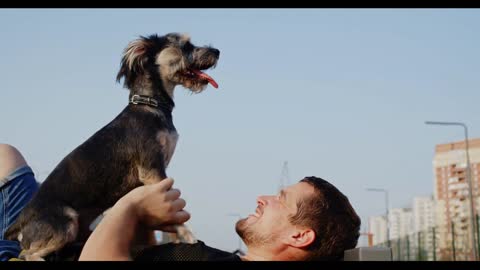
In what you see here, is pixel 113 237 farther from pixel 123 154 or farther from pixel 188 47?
pixel 188 47

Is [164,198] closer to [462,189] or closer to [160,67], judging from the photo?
[160,67]

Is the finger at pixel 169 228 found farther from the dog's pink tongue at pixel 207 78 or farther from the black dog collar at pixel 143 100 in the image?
the dog's pink tongue at pixel 207 78

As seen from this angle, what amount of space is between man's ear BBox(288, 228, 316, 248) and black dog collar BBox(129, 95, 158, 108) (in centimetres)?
88

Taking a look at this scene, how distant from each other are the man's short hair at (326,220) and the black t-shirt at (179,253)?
42 centimetres

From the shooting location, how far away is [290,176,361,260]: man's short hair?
3646 mm

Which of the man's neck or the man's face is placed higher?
the man's face

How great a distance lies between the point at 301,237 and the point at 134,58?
1.13 m

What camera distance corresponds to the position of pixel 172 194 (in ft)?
11.7

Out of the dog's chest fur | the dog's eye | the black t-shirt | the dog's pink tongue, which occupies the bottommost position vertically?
the black t-shirt

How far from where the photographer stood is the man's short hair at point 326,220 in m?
3.65

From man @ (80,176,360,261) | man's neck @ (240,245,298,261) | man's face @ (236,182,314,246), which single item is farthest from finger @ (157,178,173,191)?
man's neck @ (240,245,298,261)

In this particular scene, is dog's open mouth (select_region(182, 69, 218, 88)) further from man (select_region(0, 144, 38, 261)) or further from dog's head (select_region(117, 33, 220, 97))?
→ man (select_region(0, 144, 38, 261))

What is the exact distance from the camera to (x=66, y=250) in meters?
3.60

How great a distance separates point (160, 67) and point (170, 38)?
0.47 feet
